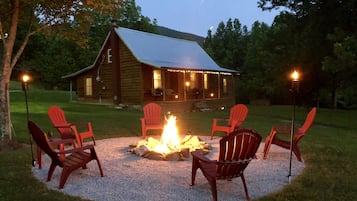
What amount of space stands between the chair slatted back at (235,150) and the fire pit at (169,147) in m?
2.04

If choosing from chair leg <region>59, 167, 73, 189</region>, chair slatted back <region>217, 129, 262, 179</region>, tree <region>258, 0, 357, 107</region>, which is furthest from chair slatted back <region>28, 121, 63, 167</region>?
tree <region>258, 0, 357, 107</region>

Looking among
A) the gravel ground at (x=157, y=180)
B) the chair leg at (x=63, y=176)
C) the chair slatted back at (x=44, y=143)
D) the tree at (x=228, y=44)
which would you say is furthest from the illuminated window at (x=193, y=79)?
the chair leg at (x=63, y=176)

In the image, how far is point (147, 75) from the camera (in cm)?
1950

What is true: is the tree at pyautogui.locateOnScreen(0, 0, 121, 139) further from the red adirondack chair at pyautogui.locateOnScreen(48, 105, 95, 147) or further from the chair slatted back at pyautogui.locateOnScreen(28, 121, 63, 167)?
the chair slatted back at pyautogui.locateOnScreen(28, 121, 63, 167)

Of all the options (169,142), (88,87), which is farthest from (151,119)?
(88,87)

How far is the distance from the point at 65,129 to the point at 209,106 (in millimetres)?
14674

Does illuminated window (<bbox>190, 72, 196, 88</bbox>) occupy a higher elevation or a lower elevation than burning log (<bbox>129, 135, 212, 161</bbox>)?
higher

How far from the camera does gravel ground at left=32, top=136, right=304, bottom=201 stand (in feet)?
13.8

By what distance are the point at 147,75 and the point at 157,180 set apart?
15.0m

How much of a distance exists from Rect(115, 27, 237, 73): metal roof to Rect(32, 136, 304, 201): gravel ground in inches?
463

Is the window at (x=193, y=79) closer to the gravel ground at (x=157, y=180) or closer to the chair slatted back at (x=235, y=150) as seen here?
the gravel ground at (x=157, y=180)

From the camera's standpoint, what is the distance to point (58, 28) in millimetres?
8539

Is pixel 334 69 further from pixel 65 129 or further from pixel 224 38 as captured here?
pixel 224 38

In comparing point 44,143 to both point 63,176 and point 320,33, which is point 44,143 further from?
point 320,33
